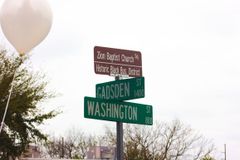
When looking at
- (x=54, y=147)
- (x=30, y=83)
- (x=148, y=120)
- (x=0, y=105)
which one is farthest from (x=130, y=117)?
(x=54, y=147)

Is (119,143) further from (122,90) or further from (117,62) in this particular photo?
(117,62)

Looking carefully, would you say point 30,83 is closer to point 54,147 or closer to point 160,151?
point 160,151

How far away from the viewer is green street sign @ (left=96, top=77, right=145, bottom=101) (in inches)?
369

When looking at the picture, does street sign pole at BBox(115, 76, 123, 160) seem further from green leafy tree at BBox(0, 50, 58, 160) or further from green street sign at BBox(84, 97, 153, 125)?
green leafy tree at BBox(0, 50, 58, 160)

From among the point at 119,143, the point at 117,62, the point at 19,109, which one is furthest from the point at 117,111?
the point at 19,109

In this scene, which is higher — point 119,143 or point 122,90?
point 122,90

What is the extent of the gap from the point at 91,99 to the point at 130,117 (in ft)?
2.08

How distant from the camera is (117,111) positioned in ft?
30.8

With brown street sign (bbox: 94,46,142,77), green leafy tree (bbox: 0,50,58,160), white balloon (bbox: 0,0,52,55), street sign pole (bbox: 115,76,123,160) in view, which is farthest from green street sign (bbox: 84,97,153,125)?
green leafy tree (bbox: 0,50,58,160)

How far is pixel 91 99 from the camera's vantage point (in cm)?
931

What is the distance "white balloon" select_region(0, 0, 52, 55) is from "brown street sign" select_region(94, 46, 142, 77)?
1.04m

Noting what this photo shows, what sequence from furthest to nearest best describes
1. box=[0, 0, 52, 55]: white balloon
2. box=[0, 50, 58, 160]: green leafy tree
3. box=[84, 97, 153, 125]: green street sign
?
box=[0, 50, 58, 160]: green leafy tree < box=[84, 97, 153, 125]: green street sign < box=[0, 0, 52, 55]: white balloon

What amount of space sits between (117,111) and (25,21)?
73.8 inches

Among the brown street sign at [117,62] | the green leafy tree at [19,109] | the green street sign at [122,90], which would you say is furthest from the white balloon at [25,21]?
the green leafy tree at [19,109]
